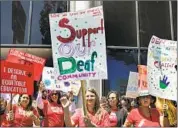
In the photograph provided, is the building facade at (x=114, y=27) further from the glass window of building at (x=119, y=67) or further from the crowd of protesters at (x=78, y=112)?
the crowd of protesters at (x=78, y=112)

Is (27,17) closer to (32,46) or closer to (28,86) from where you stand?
(32,46)

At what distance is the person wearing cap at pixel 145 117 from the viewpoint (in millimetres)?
5082

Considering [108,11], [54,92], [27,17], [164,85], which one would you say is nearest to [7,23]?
[27,17]

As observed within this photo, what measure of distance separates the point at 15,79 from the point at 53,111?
0.70 metres

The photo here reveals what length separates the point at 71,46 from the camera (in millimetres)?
5035

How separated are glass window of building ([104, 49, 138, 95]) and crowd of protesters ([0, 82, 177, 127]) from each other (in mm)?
1066

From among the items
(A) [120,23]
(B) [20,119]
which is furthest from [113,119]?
(A) [120,23]

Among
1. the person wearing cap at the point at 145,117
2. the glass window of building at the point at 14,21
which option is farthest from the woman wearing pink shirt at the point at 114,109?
the glass window of building at the point at 14,21

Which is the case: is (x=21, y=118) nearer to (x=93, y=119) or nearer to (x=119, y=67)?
(x=93, y=119)

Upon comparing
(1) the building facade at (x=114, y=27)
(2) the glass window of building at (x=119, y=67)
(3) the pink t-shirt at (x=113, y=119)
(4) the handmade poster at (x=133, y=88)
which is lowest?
(3) the pink t-shirt at (x=113, y=119)

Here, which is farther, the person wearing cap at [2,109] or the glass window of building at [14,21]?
the glass window of building at [14,21]

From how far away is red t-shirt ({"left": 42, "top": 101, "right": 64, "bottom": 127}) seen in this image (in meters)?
5.40

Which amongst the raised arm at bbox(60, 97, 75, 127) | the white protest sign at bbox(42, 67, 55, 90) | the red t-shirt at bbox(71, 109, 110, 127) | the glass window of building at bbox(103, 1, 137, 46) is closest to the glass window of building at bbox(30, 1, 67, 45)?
the glass window of building at bbox(103, 1, 137, 46)

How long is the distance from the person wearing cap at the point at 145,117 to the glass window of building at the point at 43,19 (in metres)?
2.58
